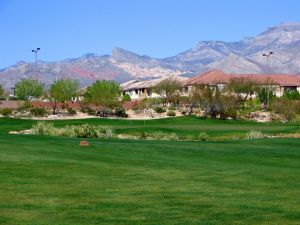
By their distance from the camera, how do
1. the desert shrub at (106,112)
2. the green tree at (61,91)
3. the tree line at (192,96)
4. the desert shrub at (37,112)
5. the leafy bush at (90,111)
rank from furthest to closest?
the green tree at (61,91) < the leafy bush at (90,111) < the desert shrub at (106,112) < the desert shrub at (37,112) < the tree line at (192,96)

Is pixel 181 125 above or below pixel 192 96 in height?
below

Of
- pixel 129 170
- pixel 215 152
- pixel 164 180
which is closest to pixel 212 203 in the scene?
pixel 164 180

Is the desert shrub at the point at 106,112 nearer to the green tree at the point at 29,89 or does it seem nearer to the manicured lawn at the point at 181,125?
the manicured lawn at the point at 181,125

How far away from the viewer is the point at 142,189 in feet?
48.5

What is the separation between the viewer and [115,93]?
306 ft

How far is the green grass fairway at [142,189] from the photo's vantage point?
38.4ft

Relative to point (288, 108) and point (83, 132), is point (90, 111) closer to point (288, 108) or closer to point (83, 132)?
point (288, 108)

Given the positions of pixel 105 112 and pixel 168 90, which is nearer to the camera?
pixel 105 112

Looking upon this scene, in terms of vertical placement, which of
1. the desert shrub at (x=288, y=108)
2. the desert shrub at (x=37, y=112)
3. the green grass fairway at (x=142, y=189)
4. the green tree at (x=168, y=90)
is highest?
the green tree at (x=168, y=90)

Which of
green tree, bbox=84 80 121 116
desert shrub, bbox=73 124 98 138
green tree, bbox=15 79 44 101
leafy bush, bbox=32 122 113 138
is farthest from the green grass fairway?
green tree, bbox=15 79 44 101

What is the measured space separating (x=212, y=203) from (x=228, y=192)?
1633 millimetres

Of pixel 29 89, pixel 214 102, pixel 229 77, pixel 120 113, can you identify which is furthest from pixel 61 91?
pixel 229 77

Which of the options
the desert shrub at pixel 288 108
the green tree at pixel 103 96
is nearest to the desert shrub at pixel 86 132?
the desert shrub at pixel 288 108

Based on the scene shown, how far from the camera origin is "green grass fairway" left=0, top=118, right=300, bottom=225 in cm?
1170
